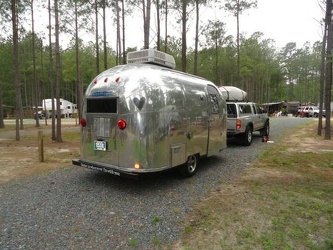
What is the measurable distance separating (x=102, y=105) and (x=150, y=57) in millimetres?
1796

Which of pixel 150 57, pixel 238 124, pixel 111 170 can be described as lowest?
pixel 111 170

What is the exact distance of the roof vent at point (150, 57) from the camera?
6109 millimetres

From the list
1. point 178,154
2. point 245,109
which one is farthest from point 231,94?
point 178,154

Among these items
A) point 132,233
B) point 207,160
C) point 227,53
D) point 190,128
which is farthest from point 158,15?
point 227,53

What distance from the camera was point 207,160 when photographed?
8.35 metres

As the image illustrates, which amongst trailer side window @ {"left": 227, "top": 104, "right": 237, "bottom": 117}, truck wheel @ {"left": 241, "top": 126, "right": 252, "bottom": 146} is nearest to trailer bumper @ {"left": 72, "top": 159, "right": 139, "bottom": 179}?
trailer side window @ {"left": 227, "top": 104, "right": 237, "bottom": 117}

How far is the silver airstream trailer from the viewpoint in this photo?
15.9 ft

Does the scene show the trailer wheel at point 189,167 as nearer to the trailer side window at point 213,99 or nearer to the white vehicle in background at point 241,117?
the trailer side window at point 213,99

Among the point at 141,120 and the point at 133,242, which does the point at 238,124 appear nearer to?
the point at 141,120

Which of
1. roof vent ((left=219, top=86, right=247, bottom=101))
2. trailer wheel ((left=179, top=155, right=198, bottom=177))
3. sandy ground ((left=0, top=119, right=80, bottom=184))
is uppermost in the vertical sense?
roof vent ((left=219, top=86, right=247, bottom=101))

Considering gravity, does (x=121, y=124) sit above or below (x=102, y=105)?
below

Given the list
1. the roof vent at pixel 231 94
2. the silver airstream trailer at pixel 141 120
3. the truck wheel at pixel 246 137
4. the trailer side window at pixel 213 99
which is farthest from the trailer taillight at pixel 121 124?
the roof vent at pixel 231 94

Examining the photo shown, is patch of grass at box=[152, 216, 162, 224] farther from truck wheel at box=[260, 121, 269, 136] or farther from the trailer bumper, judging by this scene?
truck wheel at box=[260, 121, 269, 136]

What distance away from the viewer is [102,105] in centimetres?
525
